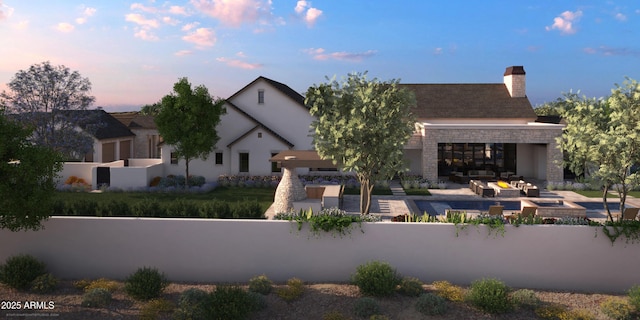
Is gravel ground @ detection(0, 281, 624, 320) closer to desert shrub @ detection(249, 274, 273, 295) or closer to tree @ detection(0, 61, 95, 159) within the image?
desert shrub @ detection(249, 274, 273, 295)

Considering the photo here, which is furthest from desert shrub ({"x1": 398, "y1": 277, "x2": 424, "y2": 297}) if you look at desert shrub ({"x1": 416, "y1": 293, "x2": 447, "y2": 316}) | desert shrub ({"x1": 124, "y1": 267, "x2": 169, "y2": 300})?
desert shrub ({"x1": 124, "y1": 267, "x2": 169, "y2": 300})

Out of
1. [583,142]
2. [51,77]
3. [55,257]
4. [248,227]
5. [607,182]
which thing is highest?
[51,77]

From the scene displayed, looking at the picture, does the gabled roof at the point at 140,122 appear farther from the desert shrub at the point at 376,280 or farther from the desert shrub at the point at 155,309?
the desert shrub at the point at 376,280

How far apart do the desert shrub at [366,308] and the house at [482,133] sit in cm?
2113

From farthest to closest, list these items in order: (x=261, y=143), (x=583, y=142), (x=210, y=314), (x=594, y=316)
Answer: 1. (x=261, y=143)
2. (x=583, y=142)
3. (x=594, y=316)
4. (x=210, y=314)

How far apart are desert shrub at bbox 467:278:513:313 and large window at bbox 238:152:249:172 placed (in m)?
23.7

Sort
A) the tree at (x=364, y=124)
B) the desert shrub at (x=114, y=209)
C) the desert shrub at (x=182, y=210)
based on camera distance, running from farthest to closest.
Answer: the desert shrub at (x=114, y=209) → the desert shrub at (x=182, y=210) → the tree at (x=364, y=124)

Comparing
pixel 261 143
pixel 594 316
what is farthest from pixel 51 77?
pixel 594 316

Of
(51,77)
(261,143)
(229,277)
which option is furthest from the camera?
(51,77)

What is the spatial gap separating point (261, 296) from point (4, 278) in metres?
6.60

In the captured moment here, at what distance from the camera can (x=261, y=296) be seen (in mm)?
10789

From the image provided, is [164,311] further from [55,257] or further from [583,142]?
[583,142]

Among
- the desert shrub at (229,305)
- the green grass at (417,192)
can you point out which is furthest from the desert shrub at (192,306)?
the green grass at (417,192)

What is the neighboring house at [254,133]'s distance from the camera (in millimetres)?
32438
